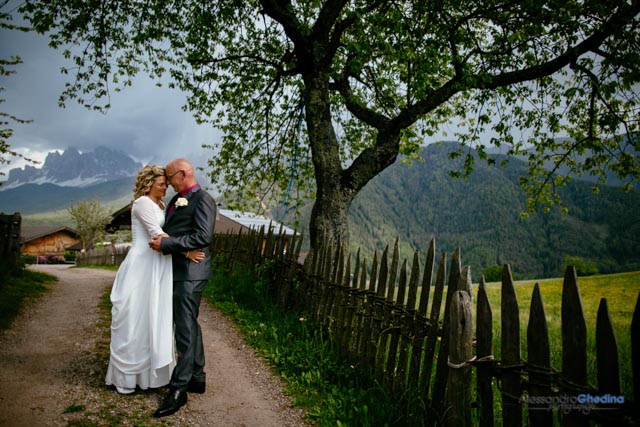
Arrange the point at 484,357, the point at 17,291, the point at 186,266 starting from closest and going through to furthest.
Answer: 1. the point at 484,357
2. the point at 186,266
3. the point at 17,291

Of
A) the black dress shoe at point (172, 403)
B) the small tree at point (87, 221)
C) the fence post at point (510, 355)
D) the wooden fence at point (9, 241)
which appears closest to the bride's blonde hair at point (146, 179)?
the black dress shoe at point (172, 403)

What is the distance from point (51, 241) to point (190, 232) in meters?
61.5

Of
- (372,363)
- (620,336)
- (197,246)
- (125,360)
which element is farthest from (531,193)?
(125,360)

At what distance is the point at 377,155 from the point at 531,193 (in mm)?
5319

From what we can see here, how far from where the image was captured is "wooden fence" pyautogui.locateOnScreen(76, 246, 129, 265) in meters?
28.3

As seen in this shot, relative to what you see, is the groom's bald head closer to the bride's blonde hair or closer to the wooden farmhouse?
the bride's blonde hair

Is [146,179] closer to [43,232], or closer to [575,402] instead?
[575,402]

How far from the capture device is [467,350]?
10.2 feet

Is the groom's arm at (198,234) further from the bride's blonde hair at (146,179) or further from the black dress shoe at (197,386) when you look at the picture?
the black dress shoe at (197,386)

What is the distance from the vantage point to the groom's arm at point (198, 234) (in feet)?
13.4

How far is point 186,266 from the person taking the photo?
166 inches

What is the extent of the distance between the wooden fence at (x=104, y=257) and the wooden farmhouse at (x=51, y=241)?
27516 millimetres

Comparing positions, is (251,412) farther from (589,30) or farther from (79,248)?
(79,248)

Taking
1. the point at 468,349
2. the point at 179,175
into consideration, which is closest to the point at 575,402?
the point at 468,349
